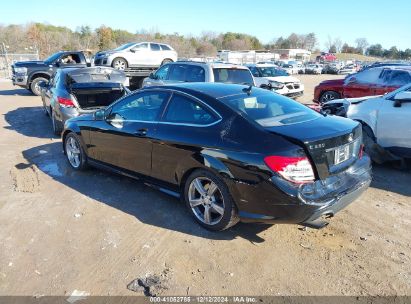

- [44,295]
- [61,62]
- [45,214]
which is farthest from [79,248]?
[61,62]

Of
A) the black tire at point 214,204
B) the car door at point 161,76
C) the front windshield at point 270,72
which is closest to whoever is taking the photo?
the black tire at point 214,204

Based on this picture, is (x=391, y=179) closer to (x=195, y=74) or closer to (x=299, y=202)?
(x=299, y=202)

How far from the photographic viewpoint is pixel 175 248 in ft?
12.3

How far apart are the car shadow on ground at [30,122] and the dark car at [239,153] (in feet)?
16.4

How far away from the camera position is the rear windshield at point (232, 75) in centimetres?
946

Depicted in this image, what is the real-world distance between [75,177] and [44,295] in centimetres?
301

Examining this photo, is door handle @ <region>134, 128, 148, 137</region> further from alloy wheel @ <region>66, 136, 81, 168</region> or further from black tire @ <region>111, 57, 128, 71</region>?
black tire @ <region>111, 57, 128, 71</region>

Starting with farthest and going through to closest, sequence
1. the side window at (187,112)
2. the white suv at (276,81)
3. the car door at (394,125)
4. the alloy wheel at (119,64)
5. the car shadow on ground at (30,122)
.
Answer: the alloy wheel at (119,64) < the white suv at (276,81) < the car shadow on ground at (30,122) < the car door at (394,125) < the side window at (187,112)

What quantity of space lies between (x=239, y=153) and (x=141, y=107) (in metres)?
1.85

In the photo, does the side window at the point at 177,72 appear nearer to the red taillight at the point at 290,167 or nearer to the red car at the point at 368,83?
the red car at the point at 368,83

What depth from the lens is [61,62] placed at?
1653cm

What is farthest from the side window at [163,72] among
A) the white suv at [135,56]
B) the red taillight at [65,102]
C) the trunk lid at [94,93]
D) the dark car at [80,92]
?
the white suv at [135,56]

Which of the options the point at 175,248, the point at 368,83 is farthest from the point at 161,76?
the point at 175,248

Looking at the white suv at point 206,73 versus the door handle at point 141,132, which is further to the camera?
the white suv at point 206,73
